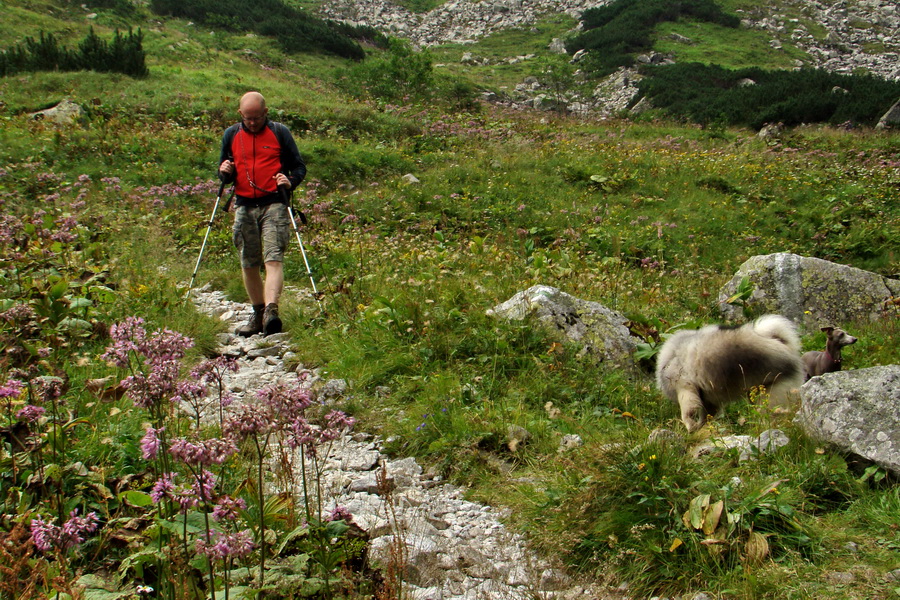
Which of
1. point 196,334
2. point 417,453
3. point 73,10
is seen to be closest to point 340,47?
point 73,10

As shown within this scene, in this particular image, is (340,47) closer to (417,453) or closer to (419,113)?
(419,113)

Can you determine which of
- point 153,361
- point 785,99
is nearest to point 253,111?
point 153,361

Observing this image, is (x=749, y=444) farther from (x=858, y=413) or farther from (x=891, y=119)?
(x=891, y=119)

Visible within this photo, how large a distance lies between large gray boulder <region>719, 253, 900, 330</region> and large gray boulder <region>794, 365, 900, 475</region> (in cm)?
451

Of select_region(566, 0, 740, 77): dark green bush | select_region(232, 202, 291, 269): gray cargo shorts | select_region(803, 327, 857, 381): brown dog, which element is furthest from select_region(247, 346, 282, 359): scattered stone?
select_region(566, 0, 740, 77): dark green bush

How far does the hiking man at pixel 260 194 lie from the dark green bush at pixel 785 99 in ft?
81.6

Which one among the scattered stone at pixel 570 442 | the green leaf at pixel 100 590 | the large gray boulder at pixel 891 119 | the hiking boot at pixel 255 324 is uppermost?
the large gray boulder at pixel 891 119

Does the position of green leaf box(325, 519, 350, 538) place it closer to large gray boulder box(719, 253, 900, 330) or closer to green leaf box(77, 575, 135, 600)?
green leaf box(77, 575, 135, 600)

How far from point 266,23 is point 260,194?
39437 mm

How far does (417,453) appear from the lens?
455cm

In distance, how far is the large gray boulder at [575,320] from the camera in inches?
235

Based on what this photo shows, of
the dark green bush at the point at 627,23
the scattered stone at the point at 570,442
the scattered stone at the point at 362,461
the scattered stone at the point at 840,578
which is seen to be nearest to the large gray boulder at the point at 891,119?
the dark green bush at the point at 627,23

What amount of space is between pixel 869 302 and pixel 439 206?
831cm

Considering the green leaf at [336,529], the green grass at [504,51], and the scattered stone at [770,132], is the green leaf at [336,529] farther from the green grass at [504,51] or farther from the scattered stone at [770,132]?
the green grass at [504,51]
